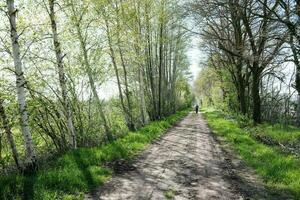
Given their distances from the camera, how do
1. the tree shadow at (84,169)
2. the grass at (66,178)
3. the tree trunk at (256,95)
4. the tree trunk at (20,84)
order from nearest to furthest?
the grass at (66,178) < the tree shadow at (84,169) < the tree trunk at (20,84) < the tree trunk at (256,95)

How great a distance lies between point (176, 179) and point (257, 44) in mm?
14971

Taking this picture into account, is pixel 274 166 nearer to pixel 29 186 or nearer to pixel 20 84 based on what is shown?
pixel 29 186

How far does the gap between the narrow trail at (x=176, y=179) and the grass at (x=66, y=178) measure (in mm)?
478

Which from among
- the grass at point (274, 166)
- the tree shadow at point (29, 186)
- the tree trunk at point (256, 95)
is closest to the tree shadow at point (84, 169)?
the tree shadow at point (29, 186)

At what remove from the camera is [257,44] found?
2197 centimetres

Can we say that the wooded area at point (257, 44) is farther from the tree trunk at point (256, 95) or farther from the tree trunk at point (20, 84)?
the tree trunk at point (20, 84)

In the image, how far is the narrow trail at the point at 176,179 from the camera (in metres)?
8.16

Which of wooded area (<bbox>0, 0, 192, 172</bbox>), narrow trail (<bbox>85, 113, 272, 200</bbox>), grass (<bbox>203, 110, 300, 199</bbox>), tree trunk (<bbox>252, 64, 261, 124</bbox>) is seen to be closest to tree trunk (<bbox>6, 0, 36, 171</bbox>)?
wooded area (<bbox>0, 0, 192, 172</bbox>)

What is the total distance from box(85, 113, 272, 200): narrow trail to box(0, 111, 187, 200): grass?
0.48 metres

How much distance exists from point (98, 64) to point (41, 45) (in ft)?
13.0

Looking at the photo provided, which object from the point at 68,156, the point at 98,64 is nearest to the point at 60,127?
the point at 98,64

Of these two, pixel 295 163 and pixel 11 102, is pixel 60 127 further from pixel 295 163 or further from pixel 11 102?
pixel 295 163

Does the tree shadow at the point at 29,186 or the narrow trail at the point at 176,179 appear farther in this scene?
the narrow trail at the point at 176,179

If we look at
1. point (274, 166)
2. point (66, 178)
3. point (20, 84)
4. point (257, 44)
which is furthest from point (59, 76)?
point (257, 44)
